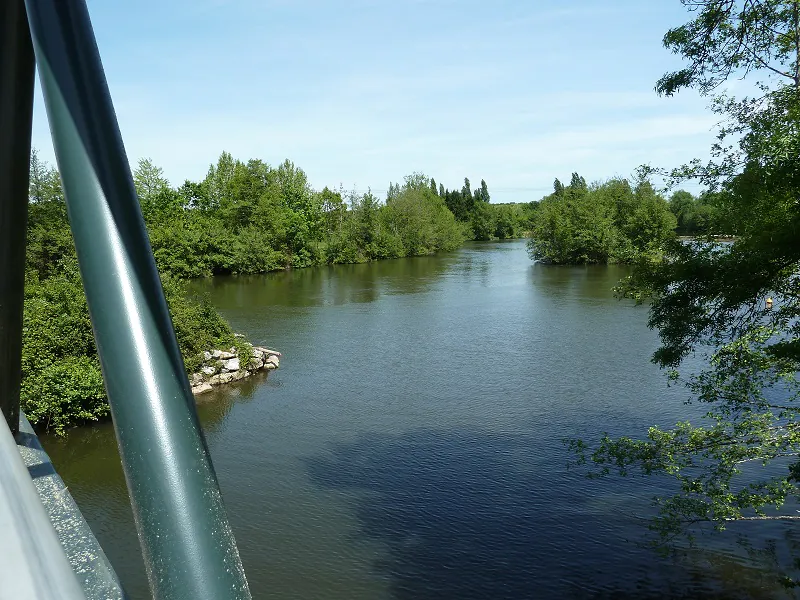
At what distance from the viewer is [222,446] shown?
42.0 feet

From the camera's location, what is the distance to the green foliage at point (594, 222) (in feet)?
139

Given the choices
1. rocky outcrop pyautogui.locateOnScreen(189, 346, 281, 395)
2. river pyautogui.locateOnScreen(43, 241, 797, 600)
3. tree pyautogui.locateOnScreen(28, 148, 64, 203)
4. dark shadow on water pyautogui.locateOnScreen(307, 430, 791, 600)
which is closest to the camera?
dark shadow on water pyautogui.locateOnScreen(307, 430, 791, 600)

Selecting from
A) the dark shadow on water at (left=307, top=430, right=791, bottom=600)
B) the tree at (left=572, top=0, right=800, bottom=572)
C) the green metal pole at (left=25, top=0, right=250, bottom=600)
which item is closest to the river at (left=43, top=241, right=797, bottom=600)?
the dark shadow on water at (left=307, top=430, right=791, bottom=600)

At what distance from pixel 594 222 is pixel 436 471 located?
37.1 meters

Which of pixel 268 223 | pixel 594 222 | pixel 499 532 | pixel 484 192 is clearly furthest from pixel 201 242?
pixel 484 192

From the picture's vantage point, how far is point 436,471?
11484 millimetres

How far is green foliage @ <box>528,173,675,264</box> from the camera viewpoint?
42.4m

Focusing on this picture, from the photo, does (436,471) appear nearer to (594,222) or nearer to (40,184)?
(40,184)

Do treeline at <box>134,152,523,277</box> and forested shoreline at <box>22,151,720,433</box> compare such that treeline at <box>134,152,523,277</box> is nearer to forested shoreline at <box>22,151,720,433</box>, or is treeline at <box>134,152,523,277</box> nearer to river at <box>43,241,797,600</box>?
forested shoreline at <box>22,151,720,433</box>

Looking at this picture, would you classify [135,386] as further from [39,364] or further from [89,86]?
[39,364]

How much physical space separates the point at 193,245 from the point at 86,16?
41.0 m

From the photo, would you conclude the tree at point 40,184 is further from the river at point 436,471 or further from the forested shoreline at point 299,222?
the river at point 436,471

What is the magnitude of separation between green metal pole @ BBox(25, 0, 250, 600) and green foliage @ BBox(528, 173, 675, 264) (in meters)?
42.1

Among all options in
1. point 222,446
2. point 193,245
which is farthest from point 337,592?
point 193,245
